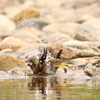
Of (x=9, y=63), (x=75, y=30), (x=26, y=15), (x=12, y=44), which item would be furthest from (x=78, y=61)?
(x=26, y=15)

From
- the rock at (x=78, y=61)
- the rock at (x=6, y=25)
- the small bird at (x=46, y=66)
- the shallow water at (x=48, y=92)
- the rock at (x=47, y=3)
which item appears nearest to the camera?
the shallow water at (x=48, y=92)

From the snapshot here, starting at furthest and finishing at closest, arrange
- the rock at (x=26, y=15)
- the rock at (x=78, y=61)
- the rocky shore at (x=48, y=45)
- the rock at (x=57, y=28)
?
the rock at (x=26, y=15), the rock at (x=57, y=28), the rock at (x=78, y=61), the rocky shore at (x=48, y=45)

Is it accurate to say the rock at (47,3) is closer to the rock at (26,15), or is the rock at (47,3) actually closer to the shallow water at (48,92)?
the rock at (26,15)

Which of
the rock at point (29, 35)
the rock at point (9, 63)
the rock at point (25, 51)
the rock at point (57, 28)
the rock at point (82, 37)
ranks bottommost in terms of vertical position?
the rock at point (9, 63)

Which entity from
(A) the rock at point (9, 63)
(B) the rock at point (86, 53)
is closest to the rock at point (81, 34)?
(B) the rock at point (86, 53)

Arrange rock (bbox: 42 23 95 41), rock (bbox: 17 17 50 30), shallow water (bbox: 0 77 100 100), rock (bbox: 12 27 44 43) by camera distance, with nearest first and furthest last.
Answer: shallow water (bbox: 0 77 100 100) → rock (bbox: 42 23 95 41) → rock (bbox: 12 27 44 43) → rock (bbox: 17 17 50 30)

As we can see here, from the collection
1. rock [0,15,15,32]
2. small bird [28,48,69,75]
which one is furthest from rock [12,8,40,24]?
small bird [28,48,69,75]

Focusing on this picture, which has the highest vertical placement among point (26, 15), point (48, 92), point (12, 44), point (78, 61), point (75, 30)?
point (26, 15)

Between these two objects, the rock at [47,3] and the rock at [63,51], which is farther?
the rock at [47,3]

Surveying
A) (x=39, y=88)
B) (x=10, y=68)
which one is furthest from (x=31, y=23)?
(x=39, y=88)

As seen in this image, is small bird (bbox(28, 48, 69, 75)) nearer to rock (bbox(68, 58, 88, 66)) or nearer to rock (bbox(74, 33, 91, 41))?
rock (bbox(68, 58, 88, 66))

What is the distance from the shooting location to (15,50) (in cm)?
1454

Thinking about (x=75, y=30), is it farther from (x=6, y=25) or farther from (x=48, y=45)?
(x=48, y=45)

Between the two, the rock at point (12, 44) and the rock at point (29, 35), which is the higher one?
the rock at point (29, 35)
